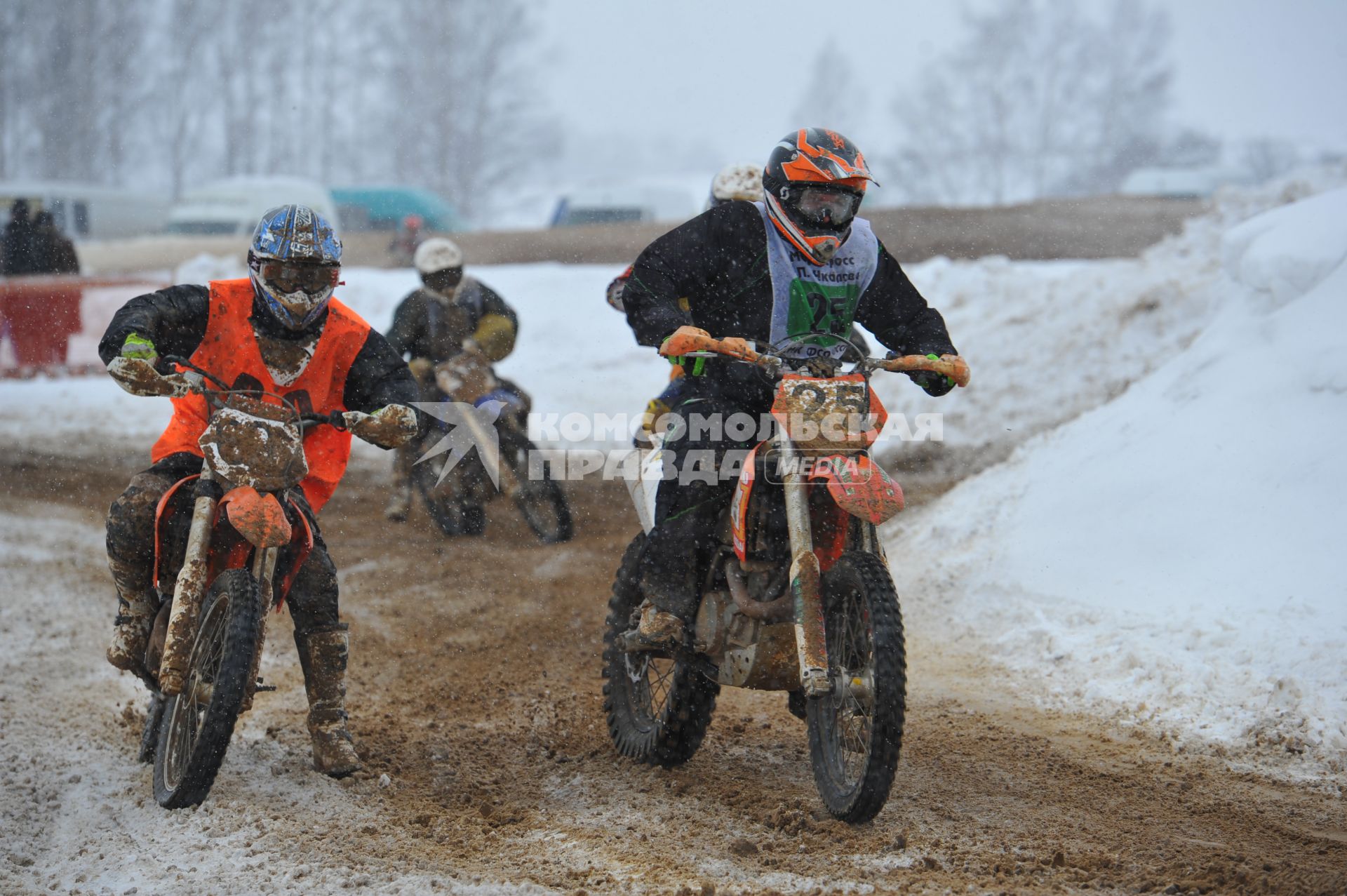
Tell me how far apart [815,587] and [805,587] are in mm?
39

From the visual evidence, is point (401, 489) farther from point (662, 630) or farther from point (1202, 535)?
point (1202, 535)

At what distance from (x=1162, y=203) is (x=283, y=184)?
1915 centimetres

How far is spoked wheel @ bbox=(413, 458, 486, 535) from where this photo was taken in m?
9.75

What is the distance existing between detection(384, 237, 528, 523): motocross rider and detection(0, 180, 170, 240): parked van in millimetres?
24076

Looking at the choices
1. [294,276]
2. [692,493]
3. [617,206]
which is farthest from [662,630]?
[617,206]

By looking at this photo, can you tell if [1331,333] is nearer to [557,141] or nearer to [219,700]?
[219,700]

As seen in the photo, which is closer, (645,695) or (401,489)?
(645,695)

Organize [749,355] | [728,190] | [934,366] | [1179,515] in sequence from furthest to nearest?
[728,190] → [1179,515] → [934,366] → [749,355]

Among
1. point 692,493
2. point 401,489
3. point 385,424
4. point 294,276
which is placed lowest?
point 401,489

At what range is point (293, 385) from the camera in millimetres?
4969

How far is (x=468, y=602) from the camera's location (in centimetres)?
804

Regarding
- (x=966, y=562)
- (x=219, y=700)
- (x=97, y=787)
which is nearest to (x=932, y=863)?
(x=219, y=700)

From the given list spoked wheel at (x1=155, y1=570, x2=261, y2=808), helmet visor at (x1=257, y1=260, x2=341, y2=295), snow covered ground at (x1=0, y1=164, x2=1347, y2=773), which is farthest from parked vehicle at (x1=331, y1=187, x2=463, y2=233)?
spoked wheel at (x1=155, y1=570, x2=261, y2=808)

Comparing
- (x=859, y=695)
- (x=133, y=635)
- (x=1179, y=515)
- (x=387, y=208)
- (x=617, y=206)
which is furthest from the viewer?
(x=387, y=208)
